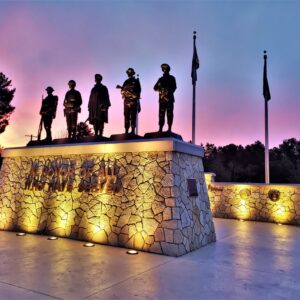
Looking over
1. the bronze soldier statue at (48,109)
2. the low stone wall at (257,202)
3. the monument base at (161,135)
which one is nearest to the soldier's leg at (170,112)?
the monument base at (161,135)

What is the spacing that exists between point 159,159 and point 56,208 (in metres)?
2.79

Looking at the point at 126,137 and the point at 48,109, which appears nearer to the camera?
the point at 126,137

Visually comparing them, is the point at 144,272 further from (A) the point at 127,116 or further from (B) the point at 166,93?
(A) the point at 127,116

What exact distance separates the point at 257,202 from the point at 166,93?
18.9ft

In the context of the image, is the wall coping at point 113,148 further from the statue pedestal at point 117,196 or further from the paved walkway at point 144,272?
the paved walkway at point 144,272

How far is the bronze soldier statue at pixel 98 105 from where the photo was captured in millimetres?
7227

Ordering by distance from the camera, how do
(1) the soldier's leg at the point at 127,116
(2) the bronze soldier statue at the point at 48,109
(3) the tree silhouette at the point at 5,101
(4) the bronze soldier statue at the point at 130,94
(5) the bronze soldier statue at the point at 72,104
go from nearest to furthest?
(4) the bronze soldier statue at the point at 130,94 → (1) the soldier's leg at the point at 127,116 → (5) the bronze soldier statue at the point at 72,104 → (2) the bronze soldier statue at the point at 48,109 → (3) the tree silhouette at the point at 5,101

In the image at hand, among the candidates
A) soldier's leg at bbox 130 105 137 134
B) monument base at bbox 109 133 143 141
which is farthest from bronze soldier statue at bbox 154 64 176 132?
soldier's leg at bbox 130 105 137 134

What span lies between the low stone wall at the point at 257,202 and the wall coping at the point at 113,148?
429 cm

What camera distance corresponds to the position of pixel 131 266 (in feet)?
13.9

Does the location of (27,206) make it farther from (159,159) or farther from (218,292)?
(218,292)

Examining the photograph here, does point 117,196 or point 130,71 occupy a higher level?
point 130,71

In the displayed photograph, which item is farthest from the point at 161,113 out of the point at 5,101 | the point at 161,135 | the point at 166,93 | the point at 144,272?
the point at 5,101

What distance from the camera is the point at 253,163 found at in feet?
90.5
